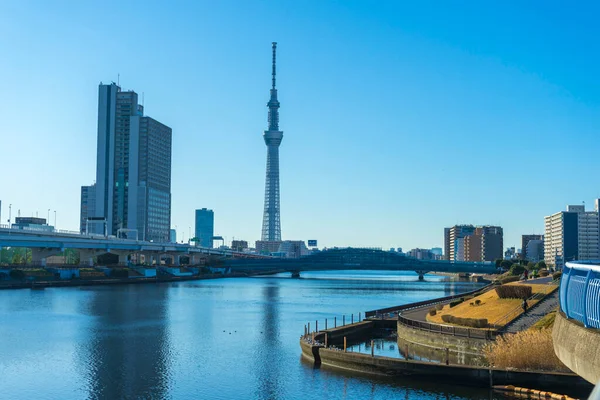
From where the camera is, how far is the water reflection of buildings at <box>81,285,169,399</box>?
153 feet

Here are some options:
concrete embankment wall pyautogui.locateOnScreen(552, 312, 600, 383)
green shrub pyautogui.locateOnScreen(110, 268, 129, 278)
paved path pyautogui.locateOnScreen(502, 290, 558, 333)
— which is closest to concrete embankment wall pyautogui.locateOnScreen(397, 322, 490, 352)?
paved path pyautogui.locateOnScreen(502, 290, 558, 333)

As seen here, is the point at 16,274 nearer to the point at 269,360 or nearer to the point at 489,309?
the point at 269,360

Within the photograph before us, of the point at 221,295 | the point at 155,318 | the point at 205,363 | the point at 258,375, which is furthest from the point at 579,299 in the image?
the point at 221,295

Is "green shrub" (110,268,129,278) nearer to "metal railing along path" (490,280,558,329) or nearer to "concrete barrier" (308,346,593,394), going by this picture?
"metal railing along path" (490,280,558,329)

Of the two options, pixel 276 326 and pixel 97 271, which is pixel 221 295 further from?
pixel 276 326

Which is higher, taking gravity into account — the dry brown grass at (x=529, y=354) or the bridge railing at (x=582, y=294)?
the bridge railing at (x=582, y=294)

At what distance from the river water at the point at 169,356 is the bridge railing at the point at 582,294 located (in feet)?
70.6

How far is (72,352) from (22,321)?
2549 cm

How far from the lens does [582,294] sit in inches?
816

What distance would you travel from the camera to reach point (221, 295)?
14200cm

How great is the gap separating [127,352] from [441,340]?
27.8 metres

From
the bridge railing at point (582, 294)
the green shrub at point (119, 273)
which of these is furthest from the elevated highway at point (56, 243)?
the bridge railing at point (582, 294)

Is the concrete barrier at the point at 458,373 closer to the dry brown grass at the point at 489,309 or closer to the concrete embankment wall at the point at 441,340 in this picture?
the concrete embankment wall at the point at 441,340

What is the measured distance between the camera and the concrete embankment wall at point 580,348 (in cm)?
1808
